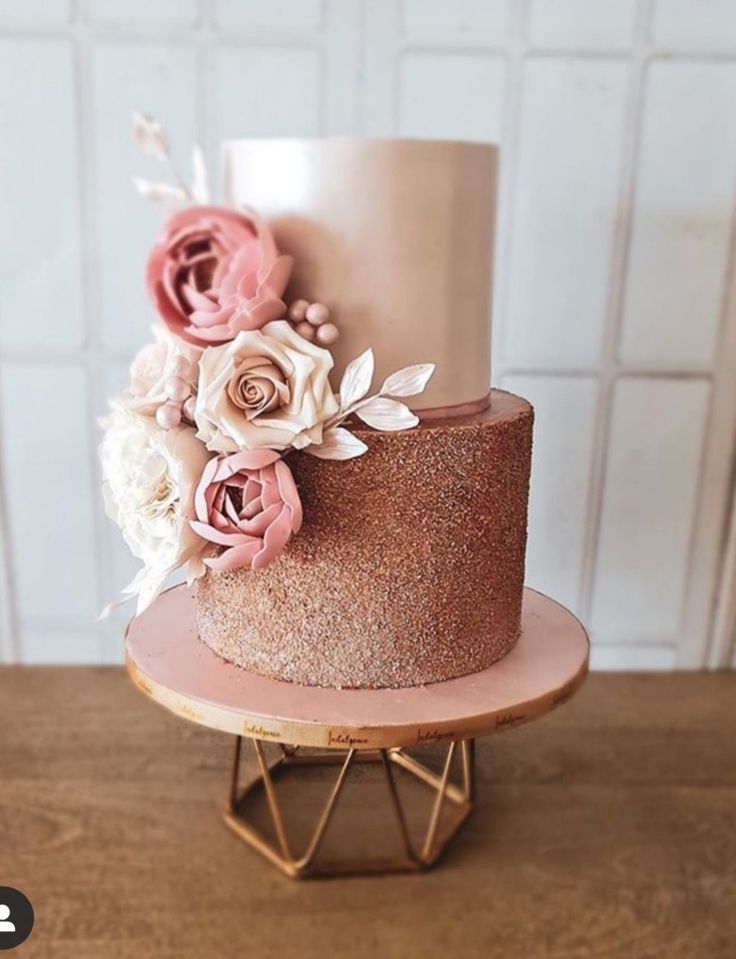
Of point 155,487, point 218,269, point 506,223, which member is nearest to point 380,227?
point 218,269

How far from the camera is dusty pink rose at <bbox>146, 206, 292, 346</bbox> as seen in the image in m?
0.50

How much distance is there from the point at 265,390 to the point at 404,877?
0.37 meters

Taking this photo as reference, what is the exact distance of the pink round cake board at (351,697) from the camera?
1.76 feet

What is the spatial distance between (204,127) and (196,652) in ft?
1.51

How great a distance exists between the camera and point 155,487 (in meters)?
0.54

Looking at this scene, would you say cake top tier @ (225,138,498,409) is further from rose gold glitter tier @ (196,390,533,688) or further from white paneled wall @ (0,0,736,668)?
white paneled wall @ (0,0,736,668)

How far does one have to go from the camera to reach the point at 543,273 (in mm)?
843

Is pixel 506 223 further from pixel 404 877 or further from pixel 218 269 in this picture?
pixel 404 877

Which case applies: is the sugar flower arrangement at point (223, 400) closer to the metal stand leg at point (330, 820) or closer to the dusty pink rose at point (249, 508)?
the dusty pink rose at point (249, 508)

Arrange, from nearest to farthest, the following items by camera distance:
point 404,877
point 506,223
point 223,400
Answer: point 223,400
point 404,877
point 506,223

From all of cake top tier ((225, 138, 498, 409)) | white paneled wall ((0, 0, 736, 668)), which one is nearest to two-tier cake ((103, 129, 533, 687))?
cake top tier ((225, 138, 498, 409))

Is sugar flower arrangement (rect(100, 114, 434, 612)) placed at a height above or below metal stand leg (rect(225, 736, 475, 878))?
above

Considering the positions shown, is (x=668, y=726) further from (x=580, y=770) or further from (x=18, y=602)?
(x=18, y=602)

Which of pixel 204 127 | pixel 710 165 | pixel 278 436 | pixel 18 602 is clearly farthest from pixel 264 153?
pixel 18 602
